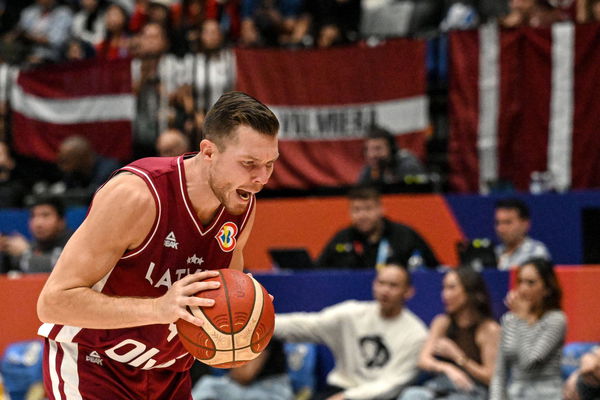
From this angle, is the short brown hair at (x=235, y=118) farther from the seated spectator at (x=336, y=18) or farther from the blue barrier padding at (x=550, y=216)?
the seated spectator at (x=336, y=18)

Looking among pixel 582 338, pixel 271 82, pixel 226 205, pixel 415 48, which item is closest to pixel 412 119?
pixel 415 48

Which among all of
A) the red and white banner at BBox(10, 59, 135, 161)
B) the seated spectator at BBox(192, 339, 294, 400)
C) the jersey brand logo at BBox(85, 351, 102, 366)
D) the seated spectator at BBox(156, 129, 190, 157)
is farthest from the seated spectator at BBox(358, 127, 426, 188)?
the jersey brand logo at BBox(85, 351, 102, 366)

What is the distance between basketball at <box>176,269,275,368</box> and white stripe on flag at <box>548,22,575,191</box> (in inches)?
260

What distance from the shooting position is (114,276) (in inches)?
138


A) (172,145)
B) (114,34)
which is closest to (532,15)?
(172,145)

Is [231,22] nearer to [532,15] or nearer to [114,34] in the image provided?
[114,34]

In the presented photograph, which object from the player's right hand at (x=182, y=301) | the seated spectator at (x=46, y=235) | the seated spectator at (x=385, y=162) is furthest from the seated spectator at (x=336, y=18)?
the player's right hand at (x=182, y=301)

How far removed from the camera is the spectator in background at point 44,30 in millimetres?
12938

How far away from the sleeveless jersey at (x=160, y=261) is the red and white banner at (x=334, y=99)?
6.73m

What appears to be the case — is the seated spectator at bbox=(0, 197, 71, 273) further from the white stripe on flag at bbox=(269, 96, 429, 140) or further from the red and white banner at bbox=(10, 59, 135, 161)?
the white stripe on flag at bbox=(269, 96, 429, 140)

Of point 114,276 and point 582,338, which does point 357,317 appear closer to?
point 582,338

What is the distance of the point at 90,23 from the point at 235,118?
10.4 meters

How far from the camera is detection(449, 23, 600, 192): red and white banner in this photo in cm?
947

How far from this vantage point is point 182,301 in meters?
3.17
